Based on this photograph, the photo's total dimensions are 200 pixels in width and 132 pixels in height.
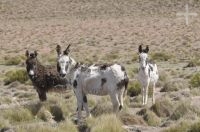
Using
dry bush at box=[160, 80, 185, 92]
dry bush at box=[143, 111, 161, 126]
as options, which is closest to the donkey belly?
dry bush at box=[143, 111, 161, 126]

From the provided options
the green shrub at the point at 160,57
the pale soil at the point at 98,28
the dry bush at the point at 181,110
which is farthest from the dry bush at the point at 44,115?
the green shrub at the point at 160,57

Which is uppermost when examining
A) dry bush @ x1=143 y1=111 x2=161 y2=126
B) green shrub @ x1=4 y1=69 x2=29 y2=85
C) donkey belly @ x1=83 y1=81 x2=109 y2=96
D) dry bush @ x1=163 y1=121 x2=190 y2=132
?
donkey belly @ x1=83 y1=81 x2=109 y2=96

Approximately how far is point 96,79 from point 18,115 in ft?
7.59

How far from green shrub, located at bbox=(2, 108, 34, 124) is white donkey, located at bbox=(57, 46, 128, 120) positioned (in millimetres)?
1462

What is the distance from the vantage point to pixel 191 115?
12.7 meters

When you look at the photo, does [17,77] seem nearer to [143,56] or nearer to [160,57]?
[143,56]

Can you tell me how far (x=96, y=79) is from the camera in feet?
42.9

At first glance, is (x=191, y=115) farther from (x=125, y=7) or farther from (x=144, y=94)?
(x=125, y=7)

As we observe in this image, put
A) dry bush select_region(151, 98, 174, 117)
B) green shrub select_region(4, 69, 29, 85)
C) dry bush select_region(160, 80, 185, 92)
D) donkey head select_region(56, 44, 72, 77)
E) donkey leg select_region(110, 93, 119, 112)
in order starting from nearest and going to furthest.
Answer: donkey leg select_region(110, 93, 119, 112)
donkey head select_region(56, 44, 72, 77)
dry bush select_region(151, 98, 174, 117)
dry bush select_region(160, 80, 185, 92)
green shrub select_region(4, 69, 29, 85)

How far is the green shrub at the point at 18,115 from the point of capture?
1396 centimetres

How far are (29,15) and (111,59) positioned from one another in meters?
48.7

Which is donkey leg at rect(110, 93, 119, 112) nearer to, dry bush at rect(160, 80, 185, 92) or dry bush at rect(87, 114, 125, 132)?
dry bush at rect(87, 114, 125, 132)

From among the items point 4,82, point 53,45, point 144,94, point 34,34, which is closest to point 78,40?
point 53,45

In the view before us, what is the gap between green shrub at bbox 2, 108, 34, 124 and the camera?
1396 cm
